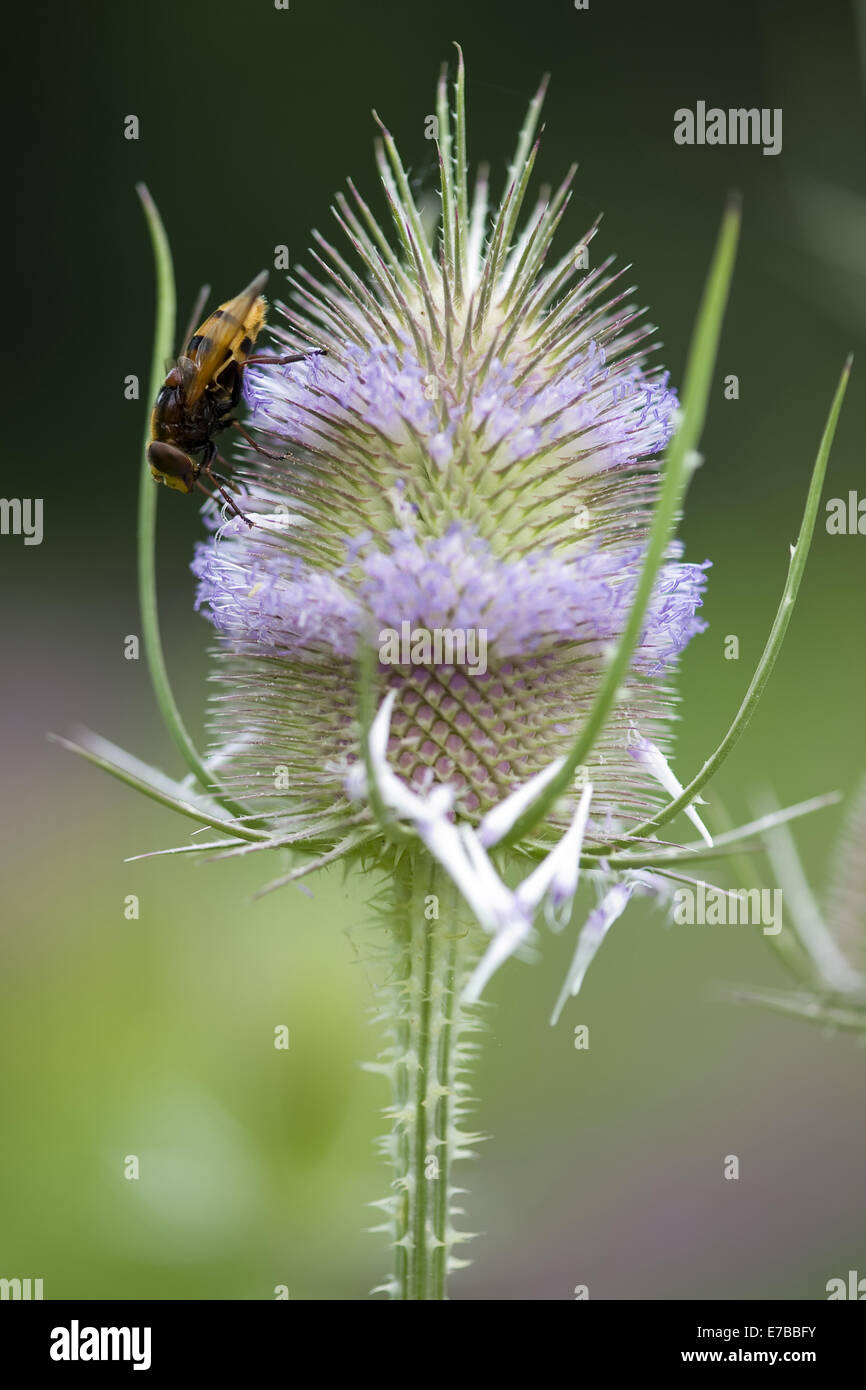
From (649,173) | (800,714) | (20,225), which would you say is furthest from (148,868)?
(649,173)

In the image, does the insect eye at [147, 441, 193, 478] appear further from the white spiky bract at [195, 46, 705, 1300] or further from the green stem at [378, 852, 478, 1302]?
the green stem at [378, 852, 478, 1302]

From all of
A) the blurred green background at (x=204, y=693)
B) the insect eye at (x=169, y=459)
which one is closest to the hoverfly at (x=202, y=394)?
the insect eye at (x=169, y=459)

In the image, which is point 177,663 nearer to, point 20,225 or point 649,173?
point 20,225

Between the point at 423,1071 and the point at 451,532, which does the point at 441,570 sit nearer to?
the point at 451,532

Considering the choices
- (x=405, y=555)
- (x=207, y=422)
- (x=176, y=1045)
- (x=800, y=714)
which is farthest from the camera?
(x=800, y=714)

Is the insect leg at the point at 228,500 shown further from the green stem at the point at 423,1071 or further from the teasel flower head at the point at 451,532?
the green stem at the point at 423,1071

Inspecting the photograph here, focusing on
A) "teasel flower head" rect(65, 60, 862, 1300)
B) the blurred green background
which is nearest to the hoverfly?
"teasel flower head" rect(65, 60, 862, 1300)

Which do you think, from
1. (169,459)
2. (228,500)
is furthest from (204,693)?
(228,500)
